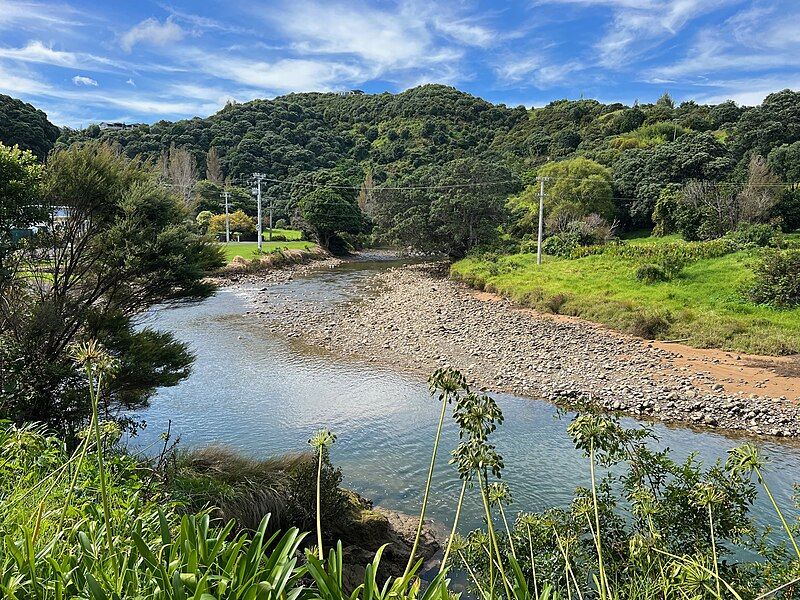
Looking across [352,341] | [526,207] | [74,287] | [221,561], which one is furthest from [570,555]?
[526,207]

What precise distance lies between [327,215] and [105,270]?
121 feet

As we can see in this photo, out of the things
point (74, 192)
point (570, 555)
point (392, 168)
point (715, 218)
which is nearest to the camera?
point (570, 555)

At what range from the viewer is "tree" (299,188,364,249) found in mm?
44500

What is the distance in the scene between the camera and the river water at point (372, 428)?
8.41 meters

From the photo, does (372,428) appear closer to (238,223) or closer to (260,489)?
(260,489)

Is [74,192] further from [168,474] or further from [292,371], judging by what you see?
[292,371]

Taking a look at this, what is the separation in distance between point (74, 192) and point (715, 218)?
116ft

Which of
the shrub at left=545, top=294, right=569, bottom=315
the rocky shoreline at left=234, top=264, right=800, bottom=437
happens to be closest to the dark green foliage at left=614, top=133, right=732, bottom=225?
the rocky shoreline at left=234, top=264, right=800, bottom=437

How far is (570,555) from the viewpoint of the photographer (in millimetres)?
3682

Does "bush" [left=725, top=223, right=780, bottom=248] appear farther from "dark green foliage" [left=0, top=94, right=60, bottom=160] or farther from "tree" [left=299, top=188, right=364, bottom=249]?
"dark green foliage" [left=0, top=94, right=60, bottom=160]

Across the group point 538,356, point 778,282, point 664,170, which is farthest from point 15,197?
point 664,170

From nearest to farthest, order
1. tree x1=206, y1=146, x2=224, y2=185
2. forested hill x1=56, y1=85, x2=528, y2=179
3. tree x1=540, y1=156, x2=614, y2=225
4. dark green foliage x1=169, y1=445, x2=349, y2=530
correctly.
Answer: dark green foliage x1=169, y1=445, x2=349, y2=530
tree x1=540, y1=156, x2=614, y2=225
tree x1=206, y1=146, x2=224, y2=185
forested hill x1=56, y1=85, x2=528, y2=179

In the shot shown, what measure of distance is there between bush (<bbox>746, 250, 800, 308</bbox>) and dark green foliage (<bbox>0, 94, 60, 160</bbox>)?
41954 millimetres

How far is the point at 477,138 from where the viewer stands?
264 feet
